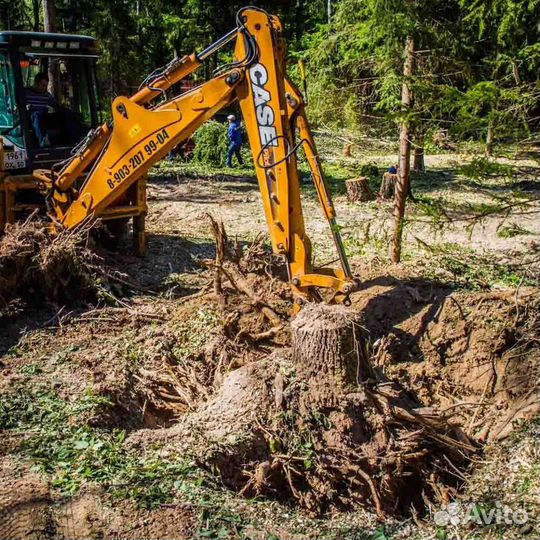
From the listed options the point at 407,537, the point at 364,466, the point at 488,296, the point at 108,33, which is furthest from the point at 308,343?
the point at 108,33

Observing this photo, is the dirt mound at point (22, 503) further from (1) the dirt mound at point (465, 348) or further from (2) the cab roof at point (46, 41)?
(2) the cab roof at point (46, 41)

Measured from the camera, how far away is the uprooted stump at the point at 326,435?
538cm

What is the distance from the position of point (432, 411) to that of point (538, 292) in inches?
92.9

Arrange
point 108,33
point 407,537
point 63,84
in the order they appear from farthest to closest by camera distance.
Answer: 1. point 108,33
2. point 63,84
3. point 407,537

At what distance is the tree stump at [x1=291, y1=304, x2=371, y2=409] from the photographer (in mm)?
5645

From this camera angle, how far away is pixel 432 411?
599 centimetres

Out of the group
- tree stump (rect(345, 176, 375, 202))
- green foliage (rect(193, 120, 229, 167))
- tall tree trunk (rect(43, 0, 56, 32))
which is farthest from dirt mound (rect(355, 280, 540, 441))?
green foliage (rect(193, 120, 229, 167))

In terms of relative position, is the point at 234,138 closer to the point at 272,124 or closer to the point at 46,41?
the point at 46,41

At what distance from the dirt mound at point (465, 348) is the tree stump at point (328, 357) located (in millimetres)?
1432

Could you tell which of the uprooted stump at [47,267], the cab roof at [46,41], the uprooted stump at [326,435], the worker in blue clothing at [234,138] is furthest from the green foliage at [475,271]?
the worker in blue clothing at [234,138]

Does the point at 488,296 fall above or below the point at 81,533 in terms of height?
above

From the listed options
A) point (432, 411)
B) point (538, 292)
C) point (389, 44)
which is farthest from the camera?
point (389, 44)

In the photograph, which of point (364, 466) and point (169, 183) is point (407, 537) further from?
point (169, 183)

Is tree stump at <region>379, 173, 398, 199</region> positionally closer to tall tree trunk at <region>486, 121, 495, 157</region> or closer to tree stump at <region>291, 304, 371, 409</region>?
tall tree trunk at <region>486, 121, 495, 157</region>
